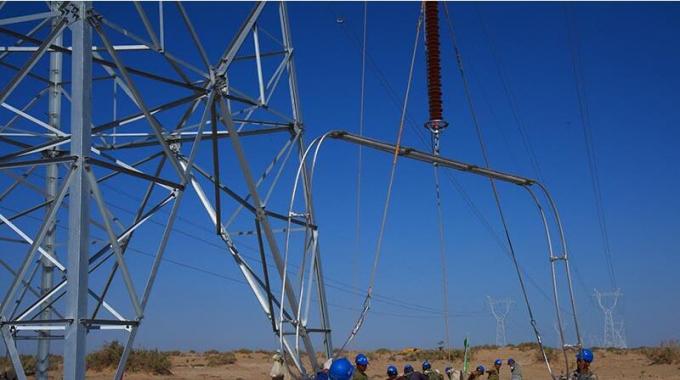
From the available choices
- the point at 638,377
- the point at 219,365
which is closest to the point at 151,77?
the point at 638,377

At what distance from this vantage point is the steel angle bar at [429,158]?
45.7 feet

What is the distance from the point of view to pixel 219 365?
47594 mm

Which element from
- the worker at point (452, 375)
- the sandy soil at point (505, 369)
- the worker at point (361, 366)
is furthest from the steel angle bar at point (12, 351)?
the sandy soil at point (505, 369)

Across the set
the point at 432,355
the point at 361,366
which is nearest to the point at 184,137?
the point at 361,366

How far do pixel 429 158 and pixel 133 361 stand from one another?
31321 mm

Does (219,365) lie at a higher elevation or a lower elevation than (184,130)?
lower

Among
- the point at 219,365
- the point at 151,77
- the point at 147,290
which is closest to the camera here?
the point at 147,290

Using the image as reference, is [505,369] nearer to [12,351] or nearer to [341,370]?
[12,351]

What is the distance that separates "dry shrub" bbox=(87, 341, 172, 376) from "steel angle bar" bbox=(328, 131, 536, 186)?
93.3 ft

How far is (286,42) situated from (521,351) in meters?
45.5

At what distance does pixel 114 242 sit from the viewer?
11.3 m

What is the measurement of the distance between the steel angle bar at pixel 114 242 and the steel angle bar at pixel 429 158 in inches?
164

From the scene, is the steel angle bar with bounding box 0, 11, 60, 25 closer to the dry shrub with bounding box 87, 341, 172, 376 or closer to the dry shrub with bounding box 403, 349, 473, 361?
the dry shrub with bounding box 87, 341, 172, 376

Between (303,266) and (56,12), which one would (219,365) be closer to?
(303,266)
